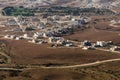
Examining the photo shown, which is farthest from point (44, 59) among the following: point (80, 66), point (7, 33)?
point (7, 33)

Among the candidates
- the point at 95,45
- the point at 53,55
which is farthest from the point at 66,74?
the point at 95,45

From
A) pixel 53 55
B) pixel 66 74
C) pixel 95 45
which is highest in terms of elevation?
pixel 95 45

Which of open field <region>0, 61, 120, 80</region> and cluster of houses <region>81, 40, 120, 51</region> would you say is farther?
cluster of houses <region>81, 40, 120, 51</region>

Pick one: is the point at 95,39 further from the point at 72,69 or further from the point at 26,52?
the point at 72,69

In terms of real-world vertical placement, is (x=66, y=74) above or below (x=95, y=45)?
below

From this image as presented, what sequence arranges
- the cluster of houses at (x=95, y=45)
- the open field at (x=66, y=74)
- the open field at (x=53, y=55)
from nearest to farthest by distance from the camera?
the open field at (x=66, y=74) → the open field at (x=53, y=55) → the cluster of houses at (x=95, y=45)

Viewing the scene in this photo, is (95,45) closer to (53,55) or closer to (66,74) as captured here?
(53,55)

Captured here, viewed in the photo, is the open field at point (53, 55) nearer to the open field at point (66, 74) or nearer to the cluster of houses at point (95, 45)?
the cluster of houses at point (95, 45)

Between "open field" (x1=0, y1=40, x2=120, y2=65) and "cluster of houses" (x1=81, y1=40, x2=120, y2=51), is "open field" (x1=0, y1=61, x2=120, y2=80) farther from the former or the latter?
"cluster of houses" (x1=81, y1=40, x2=120, y2=51)

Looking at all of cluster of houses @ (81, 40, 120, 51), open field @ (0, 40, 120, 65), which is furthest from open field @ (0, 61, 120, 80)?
cluster of houses @ (81, 40, 120, 51)

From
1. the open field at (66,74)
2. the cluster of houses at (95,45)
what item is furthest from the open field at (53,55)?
the open field at (66,74)

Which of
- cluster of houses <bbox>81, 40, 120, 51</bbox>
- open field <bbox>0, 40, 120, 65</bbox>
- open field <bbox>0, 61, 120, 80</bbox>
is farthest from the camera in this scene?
cluster of houses <bbox>81, 40, 120, 51</bbox>

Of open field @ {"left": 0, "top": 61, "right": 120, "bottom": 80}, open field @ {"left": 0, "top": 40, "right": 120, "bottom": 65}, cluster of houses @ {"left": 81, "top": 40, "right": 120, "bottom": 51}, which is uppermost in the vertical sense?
cluster of houses @ {"left": 81, "top": 40, "right": 120, "bottom": 51}
